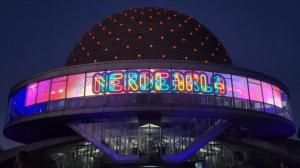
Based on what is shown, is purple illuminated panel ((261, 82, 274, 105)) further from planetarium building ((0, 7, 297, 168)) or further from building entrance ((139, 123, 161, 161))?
building entrance ((139, 123, 161, 161))

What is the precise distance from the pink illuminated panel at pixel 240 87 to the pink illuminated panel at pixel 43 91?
21060mm

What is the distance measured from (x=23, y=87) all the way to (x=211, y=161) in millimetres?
24318

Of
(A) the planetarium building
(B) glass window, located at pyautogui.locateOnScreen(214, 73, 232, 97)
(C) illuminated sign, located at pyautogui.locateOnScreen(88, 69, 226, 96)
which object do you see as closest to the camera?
(A) the planetarium building

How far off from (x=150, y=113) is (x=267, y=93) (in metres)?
15.2

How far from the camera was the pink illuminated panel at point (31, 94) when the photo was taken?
128ft

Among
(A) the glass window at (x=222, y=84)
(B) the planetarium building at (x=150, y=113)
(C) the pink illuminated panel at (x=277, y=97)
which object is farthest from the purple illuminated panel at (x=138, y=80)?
(C) the pink illuminated panel at (x=277, y=97)

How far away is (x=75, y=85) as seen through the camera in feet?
121

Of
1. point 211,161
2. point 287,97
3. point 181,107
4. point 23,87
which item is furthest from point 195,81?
point 23,87

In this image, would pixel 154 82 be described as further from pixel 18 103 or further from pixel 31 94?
pixel 18 103

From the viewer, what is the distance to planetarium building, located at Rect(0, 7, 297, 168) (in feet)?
113

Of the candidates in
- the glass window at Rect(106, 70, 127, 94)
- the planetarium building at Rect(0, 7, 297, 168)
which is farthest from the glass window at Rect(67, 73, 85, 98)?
the glass window at Rect(106, 70, 127, 94)

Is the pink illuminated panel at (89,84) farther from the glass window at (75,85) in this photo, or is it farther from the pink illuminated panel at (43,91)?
the pink illuminated panel at (43,91)

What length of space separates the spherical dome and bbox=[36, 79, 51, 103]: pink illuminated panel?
1004cm

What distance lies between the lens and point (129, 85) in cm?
3500
